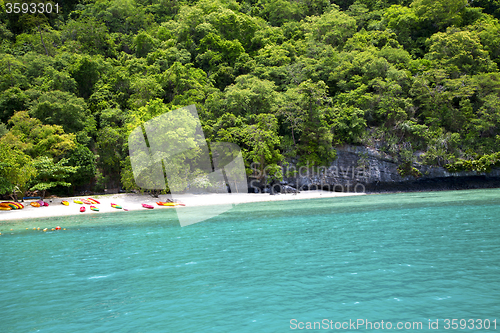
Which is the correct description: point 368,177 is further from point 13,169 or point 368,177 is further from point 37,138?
point 37,138

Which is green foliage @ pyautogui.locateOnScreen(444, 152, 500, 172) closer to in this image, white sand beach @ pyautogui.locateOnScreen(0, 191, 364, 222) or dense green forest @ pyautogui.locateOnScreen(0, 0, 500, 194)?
dense green forest @ pyautogui.locateOnScreen(0, 0, 500, 194)

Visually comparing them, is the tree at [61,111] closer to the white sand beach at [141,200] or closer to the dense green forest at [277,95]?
the dense green forest at [277,95]

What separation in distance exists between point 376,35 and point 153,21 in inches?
1651

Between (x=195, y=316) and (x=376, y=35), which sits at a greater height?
(x=376, y=35)

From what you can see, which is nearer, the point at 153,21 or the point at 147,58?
the point at 147,58

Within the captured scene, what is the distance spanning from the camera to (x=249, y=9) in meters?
67.6

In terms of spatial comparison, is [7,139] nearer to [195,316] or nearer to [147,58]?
[147,58]

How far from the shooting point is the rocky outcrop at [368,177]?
3734cm

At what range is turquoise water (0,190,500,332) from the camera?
610cm

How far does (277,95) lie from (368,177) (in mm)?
14505

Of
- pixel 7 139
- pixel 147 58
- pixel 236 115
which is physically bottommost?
pixel 7 139

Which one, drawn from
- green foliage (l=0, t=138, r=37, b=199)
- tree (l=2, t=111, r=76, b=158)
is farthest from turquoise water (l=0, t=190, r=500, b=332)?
tree (l=2, t=111, r=76, b=158)

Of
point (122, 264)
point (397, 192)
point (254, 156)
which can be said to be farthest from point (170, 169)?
point (397, 192)

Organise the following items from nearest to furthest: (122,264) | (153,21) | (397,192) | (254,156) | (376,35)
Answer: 1. (122,264)
2. (254,156)
3. (397,192)
4. (376,35)
5. (153,21)
